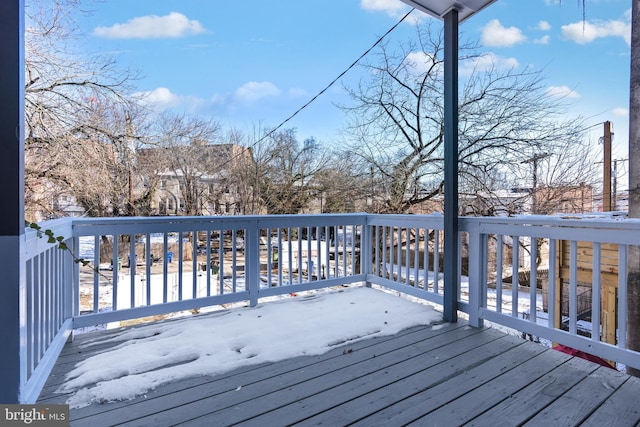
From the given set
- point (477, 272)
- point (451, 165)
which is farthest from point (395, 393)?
point (451, 165)

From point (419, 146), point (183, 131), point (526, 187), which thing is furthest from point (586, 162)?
point (183, 131)

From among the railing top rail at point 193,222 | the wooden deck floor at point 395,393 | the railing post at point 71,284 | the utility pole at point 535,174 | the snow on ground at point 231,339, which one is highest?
the utility pole at point 535,174

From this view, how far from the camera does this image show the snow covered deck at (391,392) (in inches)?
59.7

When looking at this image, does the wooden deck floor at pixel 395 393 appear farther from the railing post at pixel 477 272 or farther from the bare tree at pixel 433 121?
the bare tree at pixel 433 121

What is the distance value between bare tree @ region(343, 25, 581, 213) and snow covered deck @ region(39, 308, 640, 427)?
5.66 m

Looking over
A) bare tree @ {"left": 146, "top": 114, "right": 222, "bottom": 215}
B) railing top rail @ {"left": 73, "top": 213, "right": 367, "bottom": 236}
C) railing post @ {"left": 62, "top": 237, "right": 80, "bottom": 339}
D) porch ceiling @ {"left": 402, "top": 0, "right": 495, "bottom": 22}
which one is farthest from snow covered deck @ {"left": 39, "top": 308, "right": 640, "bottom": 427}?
bare tree @ {"left": 146, "top": 114, "right": 222, "bottom": 215}

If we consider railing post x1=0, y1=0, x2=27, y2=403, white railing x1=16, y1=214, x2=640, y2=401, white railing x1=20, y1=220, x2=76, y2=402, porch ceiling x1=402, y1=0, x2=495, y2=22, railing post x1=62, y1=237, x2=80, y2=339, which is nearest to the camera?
railing post x1=0, y1=0, x2=27, y2=403

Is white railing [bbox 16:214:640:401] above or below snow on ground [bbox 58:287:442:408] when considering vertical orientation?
above

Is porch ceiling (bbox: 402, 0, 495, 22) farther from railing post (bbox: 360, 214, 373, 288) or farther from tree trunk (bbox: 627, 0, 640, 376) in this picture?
railing post (bbox: 360, 214, 373, 288)

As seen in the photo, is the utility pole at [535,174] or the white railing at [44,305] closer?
the white railing at [44,305]

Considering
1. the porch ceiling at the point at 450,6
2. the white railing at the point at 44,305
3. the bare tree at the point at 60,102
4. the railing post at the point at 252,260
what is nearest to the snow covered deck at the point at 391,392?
the white railing at the point at 44,305

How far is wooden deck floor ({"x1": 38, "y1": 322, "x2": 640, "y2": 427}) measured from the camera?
1.51 meters

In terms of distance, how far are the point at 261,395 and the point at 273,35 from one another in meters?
9.39

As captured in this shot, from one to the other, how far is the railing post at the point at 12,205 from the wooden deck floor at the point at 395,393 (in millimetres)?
385
